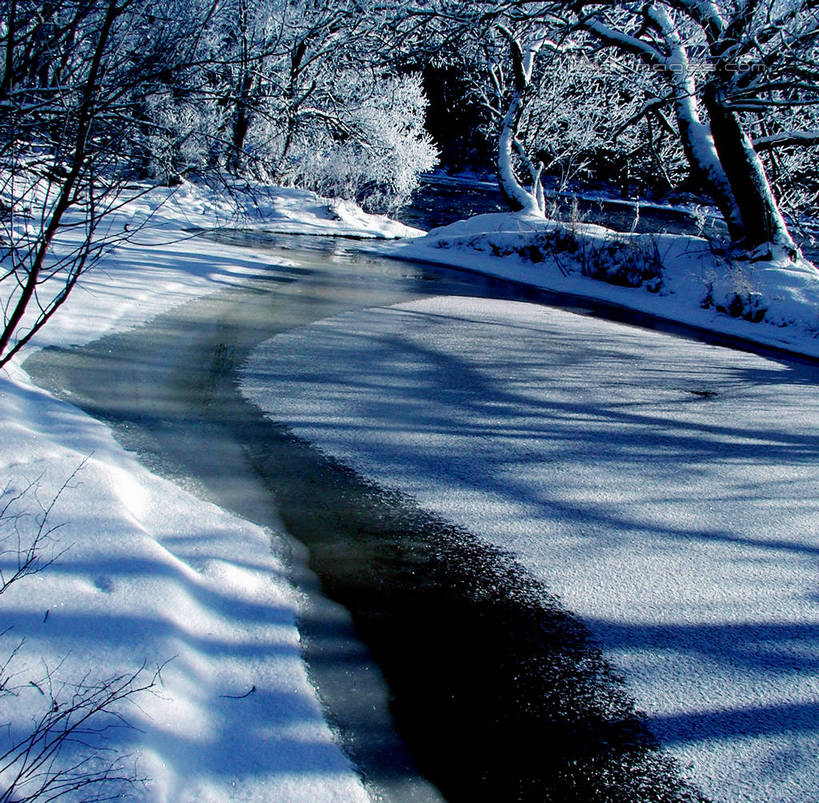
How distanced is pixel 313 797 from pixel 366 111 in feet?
65.5

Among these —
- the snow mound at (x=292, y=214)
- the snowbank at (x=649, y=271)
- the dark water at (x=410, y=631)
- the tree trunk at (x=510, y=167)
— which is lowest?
the dark water at (x=410, y=631)

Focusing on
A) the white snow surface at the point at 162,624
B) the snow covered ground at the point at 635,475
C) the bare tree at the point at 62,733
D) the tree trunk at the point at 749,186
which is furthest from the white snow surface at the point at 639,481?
the tree trunk at the point at 749,186

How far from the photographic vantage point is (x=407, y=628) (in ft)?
8.40

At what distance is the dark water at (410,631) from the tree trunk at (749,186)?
8759 mm

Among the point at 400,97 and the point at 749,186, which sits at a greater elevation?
the point at 400,97

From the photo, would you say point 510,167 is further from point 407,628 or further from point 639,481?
point 407,628

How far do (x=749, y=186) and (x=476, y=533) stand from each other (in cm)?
944

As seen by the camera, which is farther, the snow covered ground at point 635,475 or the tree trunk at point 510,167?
the tree trunk at point 510,167

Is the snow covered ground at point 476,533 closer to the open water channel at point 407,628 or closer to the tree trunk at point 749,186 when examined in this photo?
the open water channel at point 407,628

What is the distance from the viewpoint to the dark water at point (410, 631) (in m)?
2.00

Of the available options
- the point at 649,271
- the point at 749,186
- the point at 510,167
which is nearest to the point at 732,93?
the point at 749,186

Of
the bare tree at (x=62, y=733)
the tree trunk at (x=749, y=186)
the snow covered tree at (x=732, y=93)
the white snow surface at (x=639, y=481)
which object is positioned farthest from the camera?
the tree trunk at (x=749, y=186)

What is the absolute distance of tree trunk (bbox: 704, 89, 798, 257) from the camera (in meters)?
10.3

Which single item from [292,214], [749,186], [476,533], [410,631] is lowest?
[410,631]
